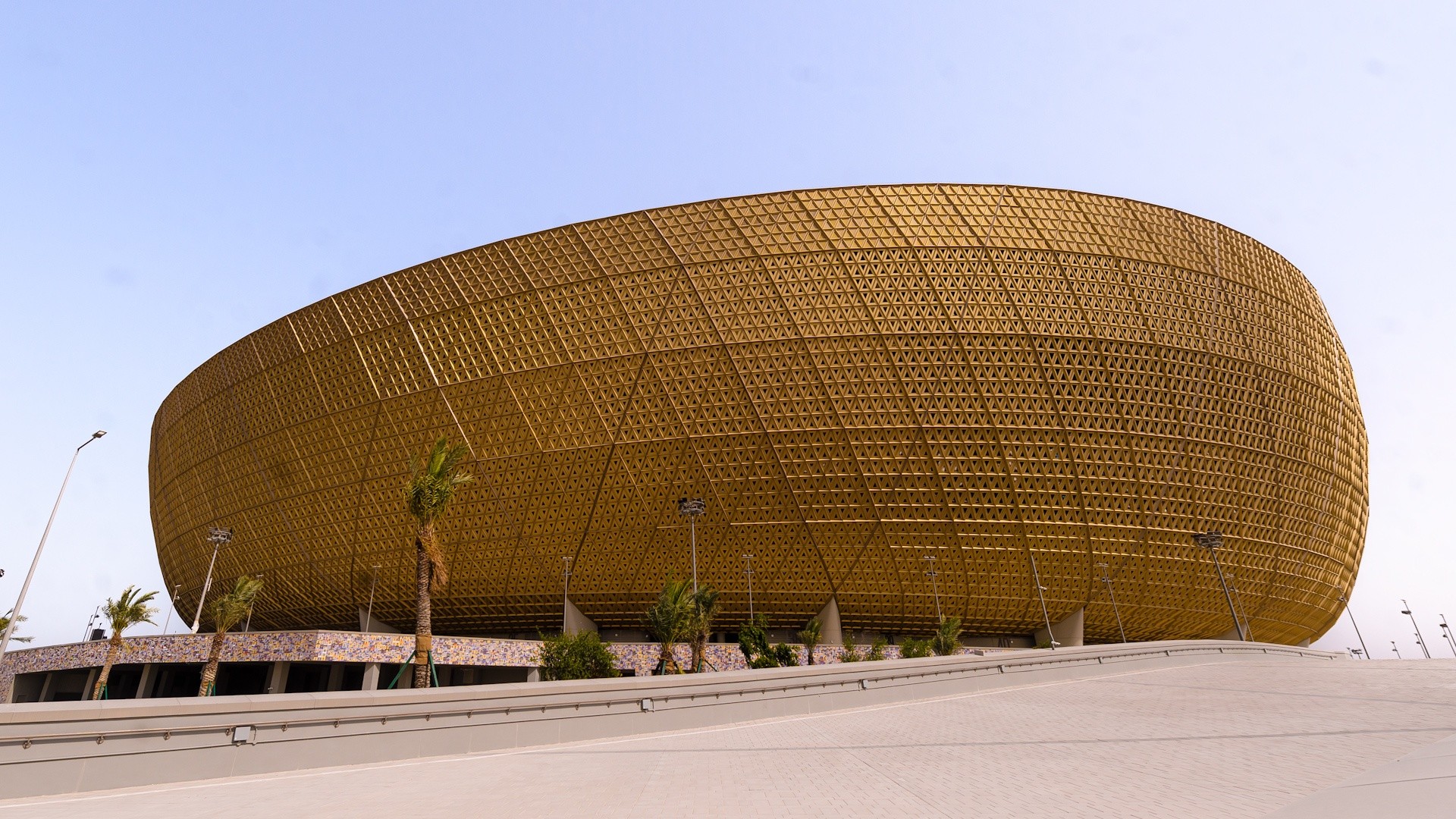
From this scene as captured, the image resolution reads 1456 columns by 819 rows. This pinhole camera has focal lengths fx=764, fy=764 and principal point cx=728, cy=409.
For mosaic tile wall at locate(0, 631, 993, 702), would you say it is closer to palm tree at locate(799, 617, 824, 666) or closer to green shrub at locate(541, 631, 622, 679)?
palm tree at locate(799, 617, 824, 666)

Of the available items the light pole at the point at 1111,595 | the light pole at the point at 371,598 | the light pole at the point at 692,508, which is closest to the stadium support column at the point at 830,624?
the light pole at the point at 692,508

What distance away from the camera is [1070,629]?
35.1m

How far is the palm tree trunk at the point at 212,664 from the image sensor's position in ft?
84.8

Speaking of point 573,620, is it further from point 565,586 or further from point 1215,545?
point 1215,545

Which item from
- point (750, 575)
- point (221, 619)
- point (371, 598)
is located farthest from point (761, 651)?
point (371, 598)

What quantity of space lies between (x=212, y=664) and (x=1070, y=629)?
3515cm

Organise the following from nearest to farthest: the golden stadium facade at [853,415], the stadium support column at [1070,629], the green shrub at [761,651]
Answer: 1. the green shrub at [761,651]
2. the golden stadium facade at [853,415]
3. the stadium support column at [1070,629]

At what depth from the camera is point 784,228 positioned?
33.8 metres

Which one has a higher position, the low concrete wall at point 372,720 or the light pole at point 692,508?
the light pole at point 692,508

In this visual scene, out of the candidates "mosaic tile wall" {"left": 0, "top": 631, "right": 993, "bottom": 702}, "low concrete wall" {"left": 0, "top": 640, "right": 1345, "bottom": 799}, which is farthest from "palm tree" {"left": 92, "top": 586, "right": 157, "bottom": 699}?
"low concrete wall" {"left": 0, "top": 640, "right": 1345, "bottom": 799}

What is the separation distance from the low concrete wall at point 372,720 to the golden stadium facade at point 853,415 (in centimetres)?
1895

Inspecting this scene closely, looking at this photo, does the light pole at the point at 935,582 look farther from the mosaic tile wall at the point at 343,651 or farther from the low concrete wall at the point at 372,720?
the low concrete wall at the point at 372,720

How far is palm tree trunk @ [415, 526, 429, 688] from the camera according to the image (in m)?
16.8

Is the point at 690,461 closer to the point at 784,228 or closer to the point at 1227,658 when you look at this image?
the point at 784,228
